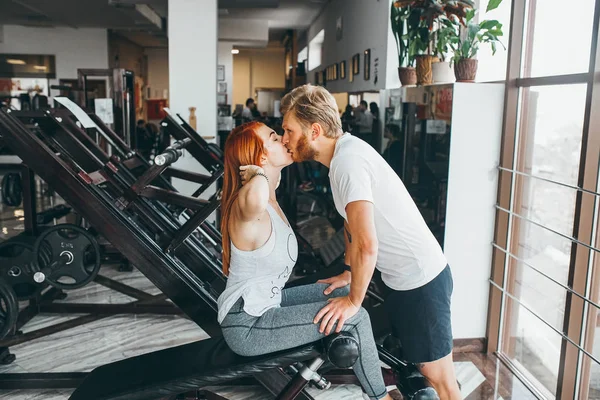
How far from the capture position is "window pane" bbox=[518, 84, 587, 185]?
285 centimetres

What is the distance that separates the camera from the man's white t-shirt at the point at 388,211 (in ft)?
6.64

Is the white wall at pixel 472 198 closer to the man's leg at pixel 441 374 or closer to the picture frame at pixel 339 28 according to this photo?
the man's leg at pixel 441 374

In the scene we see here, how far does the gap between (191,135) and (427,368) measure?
315 cm

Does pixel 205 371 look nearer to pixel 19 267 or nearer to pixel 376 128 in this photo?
pixel 19 267

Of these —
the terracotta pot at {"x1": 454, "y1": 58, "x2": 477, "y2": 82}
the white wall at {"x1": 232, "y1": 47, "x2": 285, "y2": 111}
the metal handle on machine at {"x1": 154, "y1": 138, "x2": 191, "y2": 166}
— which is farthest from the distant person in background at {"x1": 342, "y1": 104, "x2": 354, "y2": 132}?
the white wall at {"x1": 232, "y1": 47, "x2": 285, "y2": 111}

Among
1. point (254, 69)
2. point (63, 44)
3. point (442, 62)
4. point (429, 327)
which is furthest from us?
point (254, 69)

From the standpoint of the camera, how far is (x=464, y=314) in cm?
365

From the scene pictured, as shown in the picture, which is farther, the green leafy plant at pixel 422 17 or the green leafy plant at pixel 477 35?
the green leafy plant at pixel 422 17

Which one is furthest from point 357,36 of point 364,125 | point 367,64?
point 364,125

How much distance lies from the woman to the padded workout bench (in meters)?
0.04

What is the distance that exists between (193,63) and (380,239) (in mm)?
5415

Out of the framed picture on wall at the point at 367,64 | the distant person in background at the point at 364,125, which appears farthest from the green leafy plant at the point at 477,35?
the framed picture on wall at the point at 367,64

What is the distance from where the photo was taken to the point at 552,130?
3.11 metres

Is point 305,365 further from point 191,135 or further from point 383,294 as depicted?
point 191,135
